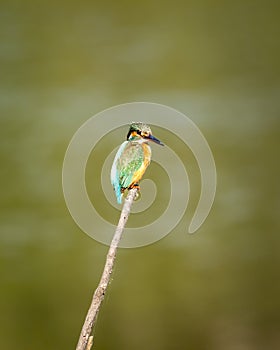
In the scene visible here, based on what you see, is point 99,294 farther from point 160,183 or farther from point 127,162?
point 160,183

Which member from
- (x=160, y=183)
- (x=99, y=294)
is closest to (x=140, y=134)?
(x=99, y=294)

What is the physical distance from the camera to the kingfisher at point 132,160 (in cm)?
138

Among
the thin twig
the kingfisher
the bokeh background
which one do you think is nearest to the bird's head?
the kingfisher

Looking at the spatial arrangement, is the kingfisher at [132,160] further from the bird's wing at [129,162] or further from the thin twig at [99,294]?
the thin twig at [99,294]

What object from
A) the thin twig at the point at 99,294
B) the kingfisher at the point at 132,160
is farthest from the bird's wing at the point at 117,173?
the thin twig at the point at 99,294

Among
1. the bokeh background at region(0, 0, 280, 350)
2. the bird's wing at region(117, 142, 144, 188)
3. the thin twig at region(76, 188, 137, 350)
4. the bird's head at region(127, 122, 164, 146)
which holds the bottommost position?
the thin twig at region(76, 188, 137, 350)

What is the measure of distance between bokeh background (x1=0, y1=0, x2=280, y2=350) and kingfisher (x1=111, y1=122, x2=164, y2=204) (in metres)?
2.42

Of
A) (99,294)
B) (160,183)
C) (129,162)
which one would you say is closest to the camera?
(99,294)

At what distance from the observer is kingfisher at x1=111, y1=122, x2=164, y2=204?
138 cm

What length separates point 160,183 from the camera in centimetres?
392

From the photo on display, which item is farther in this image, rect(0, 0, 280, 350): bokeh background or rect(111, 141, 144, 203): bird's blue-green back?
rect(0, 0, 280, 350): bokeh background

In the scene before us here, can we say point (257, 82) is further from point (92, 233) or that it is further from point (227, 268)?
point (92, 233)

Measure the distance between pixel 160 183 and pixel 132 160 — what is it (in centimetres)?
256

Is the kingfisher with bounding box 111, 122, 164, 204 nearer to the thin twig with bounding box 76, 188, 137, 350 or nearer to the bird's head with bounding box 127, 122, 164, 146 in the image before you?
the bird's head with bounding box 127, 122, 164, 146
